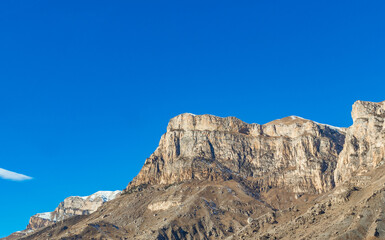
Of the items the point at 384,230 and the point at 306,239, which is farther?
the point at 306,239

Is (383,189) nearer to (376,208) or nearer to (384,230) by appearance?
(376,208)

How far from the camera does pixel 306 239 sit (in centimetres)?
19225

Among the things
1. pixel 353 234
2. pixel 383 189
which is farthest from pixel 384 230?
pixel 383 189

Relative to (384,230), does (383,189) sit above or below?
above

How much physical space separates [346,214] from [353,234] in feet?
57.8

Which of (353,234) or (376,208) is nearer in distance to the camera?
(353,234)

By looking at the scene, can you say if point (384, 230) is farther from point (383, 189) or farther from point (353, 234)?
point (383, 189)

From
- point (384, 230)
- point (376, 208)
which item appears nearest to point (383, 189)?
point (376, 208)

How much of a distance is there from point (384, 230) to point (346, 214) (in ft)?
67.3

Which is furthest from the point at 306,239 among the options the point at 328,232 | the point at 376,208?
the point at 376,208

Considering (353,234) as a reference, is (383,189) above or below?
above

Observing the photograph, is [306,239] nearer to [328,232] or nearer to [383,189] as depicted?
[328,232]

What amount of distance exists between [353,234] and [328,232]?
1221 cm

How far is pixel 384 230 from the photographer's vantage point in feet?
577
